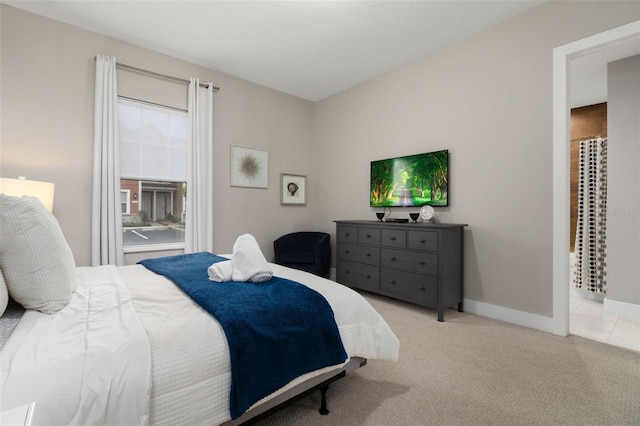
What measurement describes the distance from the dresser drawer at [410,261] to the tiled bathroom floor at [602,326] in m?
1.30

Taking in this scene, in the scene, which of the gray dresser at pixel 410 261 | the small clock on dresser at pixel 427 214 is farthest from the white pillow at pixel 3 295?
the small clock on dresser at pixel 427 214

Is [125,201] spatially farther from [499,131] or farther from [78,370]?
[499,131]

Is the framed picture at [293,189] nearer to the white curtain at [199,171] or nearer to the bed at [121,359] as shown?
the white curtain at [199,171]

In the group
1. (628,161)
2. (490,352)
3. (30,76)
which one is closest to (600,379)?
(490,352)

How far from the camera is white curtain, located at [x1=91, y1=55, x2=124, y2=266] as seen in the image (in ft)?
10.4

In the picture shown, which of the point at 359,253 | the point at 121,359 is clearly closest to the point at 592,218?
the point at 359,253

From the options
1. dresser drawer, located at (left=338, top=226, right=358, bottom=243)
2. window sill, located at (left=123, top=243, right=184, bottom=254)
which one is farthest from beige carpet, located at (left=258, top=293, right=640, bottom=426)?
window sill, located at (left=123, top=243, right=184, bottom=254)

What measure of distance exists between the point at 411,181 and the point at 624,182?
2.13 metres

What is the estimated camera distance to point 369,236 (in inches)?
144

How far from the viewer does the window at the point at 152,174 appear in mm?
3500

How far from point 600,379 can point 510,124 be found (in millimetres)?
2197

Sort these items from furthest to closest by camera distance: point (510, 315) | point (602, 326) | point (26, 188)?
point (510, 315) < point (602, 326) < point (26, 188)

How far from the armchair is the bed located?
8.44ft

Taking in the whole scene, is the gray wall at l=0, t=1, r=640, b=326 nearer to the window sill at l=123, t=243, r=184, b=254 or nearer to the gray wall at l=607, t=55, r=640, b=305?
the window sill at l=123, t=243, r=184, b=254
